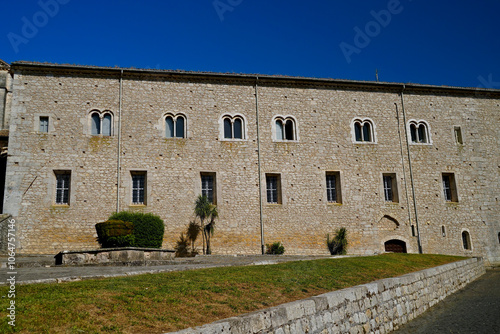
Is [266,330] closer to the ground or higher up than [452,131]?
closer to the ground

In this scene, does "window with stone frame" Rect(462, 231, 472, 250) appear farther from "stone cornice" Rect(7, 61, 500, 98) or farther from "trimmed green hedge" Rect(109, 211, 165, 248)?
"trimmed green hedge" Rect(109, 211, 165, 248)

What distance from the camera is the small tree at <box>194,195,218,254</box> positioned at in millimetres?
20516

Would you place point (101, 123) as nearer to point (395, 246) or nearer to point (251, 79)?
point (251, 79)

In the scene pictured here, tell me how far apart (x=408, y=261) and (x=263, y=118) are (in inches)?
411

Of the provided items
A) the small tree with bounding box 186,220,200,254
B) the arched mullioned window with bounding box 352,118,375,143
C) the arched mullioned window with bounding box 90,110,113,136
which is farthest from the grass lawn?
the arched mullioned window with bounding box 352,118,375,143

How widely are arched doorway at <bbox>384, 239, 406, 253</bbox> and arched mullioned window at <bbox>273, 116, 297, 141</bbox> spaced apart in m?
7.59

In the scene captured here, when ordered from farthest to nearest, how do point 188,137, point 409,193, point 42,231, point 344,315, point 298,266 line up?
point 409,193, point 188,137, point 42,231, point 298,266, point 344,315

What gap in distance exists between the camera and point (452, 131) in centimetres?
2548

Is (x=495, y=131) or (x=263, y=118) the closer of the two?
(x=263, y=118)

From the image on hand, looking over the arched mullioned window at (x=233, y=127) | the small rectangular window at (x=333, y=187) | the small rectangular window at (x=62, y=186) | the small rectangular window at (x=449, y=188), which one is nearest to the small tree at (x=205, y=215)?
the arched mullioned window at (x=233, y=127)

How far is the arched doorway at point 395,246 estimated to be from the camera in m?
23.2

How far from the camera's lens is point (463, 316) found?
441 inches

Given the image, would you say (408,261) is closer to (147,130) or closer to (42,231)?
(147,130)

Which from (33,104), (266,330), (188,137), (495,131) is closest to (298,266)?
(266,330)
